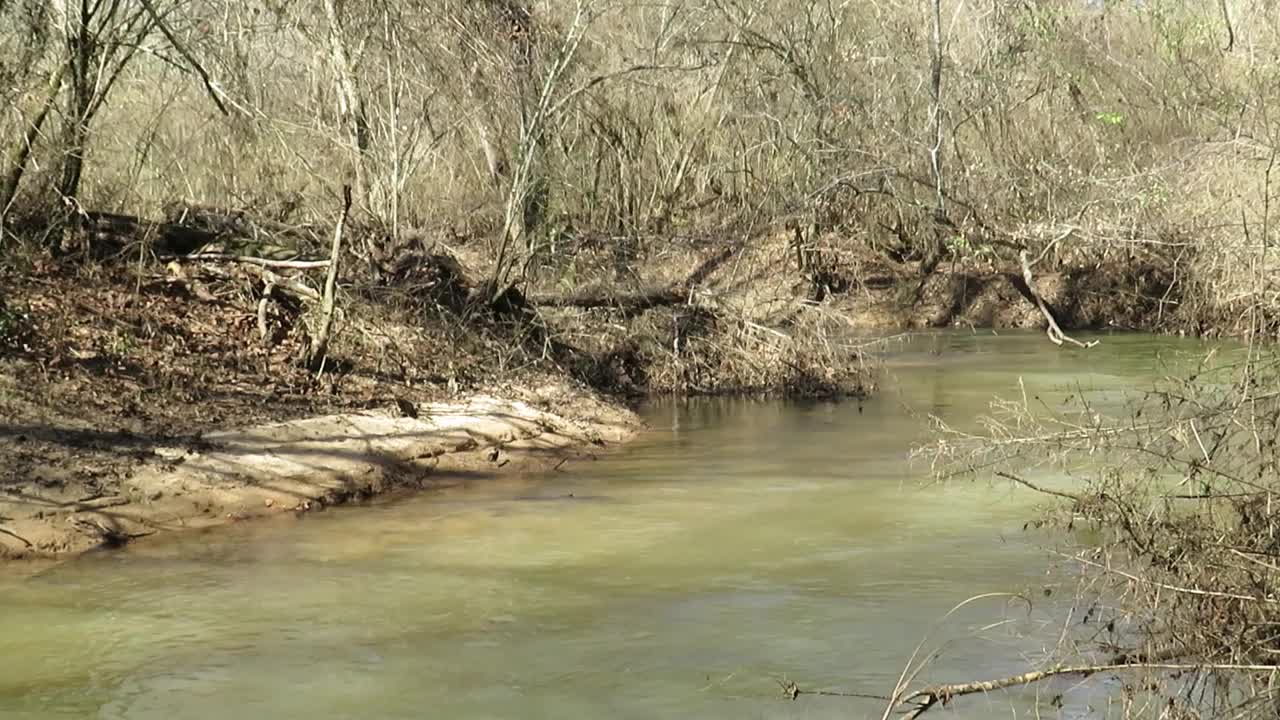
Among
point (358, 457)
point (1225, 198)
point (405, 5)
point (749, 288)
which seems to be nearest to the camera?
point (358, 457)

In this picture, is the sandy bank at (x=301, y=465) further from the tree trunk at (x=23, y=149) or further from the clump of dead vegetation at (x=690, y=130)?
the tree trunk at (x=23, y=149)

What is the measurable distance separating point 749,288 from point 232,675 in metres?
14.8

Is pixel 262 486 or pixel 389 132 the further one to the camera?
pixel 389 132

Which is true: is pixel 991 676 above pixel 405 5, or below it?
below

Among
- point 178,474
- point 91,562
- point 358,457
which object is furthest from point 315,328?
point 91,562

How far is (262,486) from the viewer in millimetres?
13039

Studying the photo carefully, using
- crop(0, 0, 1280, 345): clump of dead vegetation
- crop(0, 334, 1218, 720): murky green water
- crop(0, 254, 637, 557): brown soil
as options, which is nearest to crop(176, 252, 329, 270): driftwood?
crop(0, 254, 637, 557): brown soil

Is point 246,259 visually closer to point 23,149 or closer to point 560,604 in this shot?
point 23,149

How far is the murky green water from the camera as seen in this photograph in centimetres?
850

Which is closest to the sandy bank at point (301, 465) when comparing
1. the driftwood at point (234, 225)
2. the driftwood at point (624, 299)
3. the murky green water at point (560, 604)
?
the murky green water at point (560, 604)

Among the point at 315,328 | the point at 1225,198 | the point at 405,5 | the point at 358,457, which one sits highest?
the point at 405,5

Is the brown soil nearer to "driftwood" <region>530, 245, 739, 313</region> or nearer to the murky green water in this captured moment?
the murky green water

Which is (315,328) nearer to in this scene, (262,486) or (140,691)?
(262,486)

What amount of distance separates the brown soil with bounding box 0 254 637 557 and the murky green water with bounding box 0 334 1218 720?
0.51 metres
